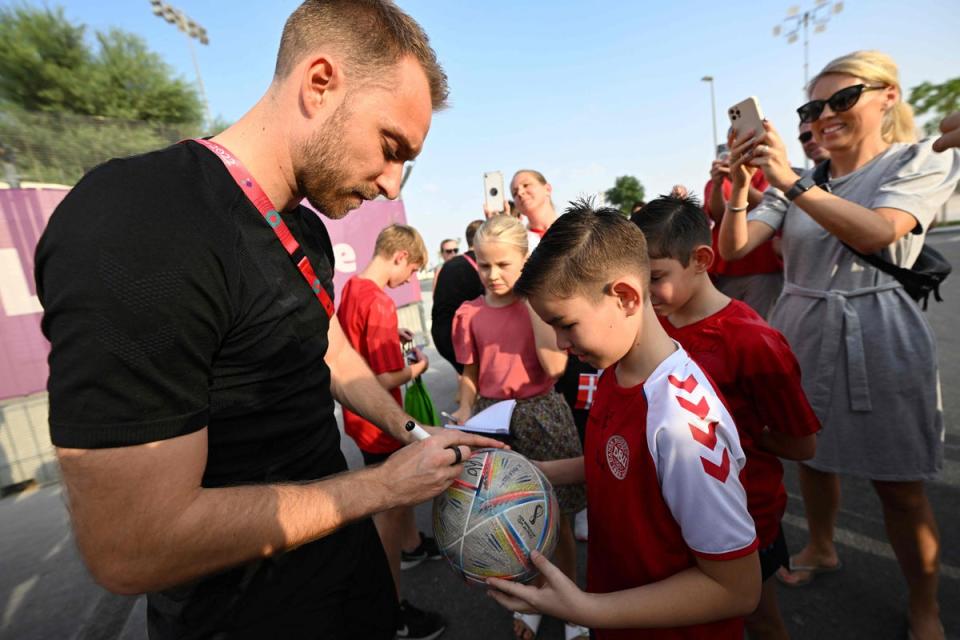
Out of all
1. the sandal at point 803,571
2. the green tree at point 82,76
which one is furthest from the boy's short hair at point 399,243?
the green tree at point 82,76

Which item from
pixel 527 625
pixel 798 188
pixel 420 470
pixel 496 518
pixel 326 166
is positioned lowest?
pixel 527 625

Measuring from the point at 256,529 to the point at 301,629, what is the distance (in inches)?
20.8

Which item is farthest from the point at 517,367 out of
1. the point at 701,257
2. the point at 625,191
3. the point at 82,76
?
the point at 625,191

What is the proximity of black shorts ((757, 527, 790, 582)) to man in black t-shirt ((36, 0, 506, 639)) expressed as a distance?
122 centimetres

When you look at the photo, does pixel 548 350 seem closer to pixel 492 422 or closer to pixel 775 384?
pixel 492 422

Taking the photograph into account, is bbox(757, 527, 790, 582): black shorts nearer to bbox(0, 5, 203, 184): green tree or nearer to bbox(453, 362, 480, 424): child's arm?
bbox(453, 362, 480, 424): child's arm

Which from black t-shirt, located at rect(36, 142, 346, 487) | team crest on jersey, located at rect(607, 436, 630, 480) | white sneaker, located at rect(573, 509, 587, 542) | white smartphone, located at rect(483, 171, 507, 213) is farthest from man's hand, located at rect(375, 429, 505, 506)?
white smartphone, located at rect(483, 171, 507, 213)

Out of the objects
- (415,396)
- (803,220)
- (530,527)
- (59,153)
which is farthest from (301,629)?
(59,153)

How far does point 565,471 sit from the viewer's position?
6.32 feet

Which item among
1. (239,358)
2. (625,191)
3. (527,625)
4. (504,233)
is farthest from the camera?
(625,191)

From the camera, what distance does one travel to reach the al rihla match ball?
4.98ft

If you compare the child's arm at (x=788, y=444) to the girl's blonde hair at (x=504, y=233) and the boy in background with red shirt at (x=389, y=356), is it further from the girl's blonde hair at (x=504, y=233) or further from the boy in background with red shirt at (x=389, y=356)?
the boy in background with red shirt at (x=389, y=356)

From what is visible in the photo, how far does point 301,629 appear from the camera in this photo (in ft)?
4.55

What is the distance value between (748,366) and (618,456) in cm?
76
